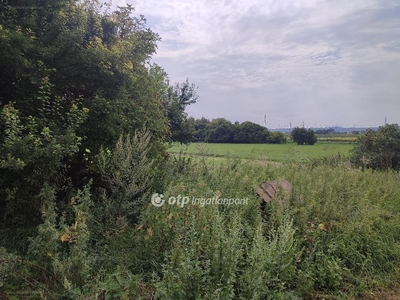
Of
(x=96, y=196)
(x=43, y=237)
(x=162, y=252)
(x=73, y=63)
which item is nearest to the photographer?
(x=43, y=237)

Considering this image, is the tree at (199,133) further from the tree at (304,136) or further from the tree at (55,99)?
the tree at (304,136)

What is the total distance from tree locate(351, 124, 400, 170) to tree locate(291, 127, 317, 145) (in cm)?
1044

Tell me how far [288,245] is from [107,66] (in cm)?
353

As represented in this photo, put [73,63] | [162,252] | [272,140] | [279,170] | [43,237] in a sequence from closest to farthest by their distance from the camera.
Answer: [43,237] < [162,252] < [73,63] < [279,170] < [272,140]

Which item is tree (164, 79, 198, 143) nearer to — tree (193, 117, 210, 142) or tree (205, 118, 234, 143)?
tree (193, 117, 210, 142)

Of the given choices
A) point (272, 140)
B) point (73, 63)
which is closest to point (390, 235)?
point (73, 63)

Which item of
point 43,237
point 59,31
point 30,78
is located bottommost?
point 43,237

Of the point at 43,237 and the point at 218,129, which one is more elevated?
the point at 218,129

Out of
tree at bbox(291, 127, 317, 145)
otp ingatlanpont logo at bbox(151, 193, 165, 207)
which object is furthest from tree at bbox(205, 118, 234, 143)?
otp ingatlanpont logo at bbox(151, 193, 165, 207)

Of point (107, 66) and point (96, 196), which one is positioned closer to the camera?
point (107, 66)

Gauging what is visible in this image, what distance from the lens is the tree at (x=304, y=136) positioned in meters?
25.3

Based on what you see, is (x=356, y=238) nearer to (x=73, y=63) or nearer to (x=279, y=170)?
(x=279, y=170)

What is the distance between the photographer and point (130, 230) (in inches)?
135

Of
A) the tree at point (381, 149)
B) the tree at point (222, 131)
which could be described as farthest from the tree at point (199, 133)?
the tree at point (222, 131)
